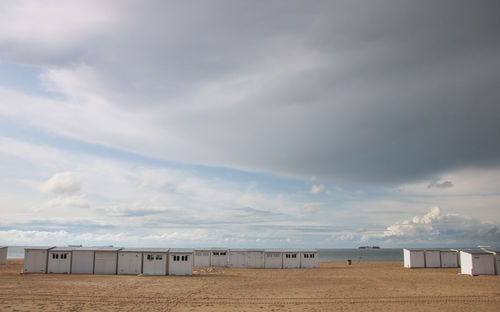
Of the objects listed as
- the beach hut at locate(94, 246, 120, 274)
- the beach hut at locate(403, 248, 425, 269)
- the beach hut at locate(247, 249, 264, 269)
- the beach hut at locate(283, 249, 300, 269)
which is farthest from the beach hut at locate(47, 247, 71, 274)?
the beach hut at locate(403, 248, 425, 269)

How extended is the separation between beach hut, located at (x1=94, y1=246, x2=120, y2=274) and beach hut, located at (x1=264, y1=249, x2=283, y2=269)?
22277 millimetres

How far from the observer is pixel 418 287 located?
34781 mm

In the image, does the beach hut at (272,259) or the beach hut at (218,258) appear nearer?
the beach hut at (272,259)

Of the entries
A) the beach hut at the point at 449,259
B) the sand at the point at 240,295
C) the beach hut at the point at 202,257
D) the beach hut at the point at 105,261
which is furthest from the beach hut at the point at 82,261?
the beach hut at the point at 449,259

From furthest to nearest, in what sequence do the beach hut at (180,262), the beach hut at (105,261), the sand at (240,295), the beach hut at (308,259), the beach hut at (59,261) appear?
the beach hut at (308,259), the beach hut at (180,262), the beach hut at (105,261), the beach hut at (59,261), the sand at (240,295)

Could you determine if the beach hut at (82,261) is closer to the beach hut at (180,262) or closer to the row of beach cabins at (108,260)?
the row of beach cabins at (108,260)

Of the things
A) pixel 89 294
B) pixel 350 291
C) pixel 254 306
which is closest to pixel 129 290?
pixel 89 294

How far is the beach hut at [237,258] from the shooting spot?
2336 inches

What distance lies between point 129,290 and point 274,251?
1181 inches

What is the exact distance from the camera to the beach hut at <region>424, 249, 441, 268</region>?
5912 centimetres

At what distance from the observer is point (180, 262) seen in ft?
146

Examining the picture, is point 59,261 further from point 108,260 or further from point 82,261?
point 108,260

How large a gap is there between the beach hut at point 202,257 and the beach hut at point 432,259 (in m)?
32.3

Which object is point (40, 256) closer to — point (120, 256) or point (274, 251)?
point (120, 256)
